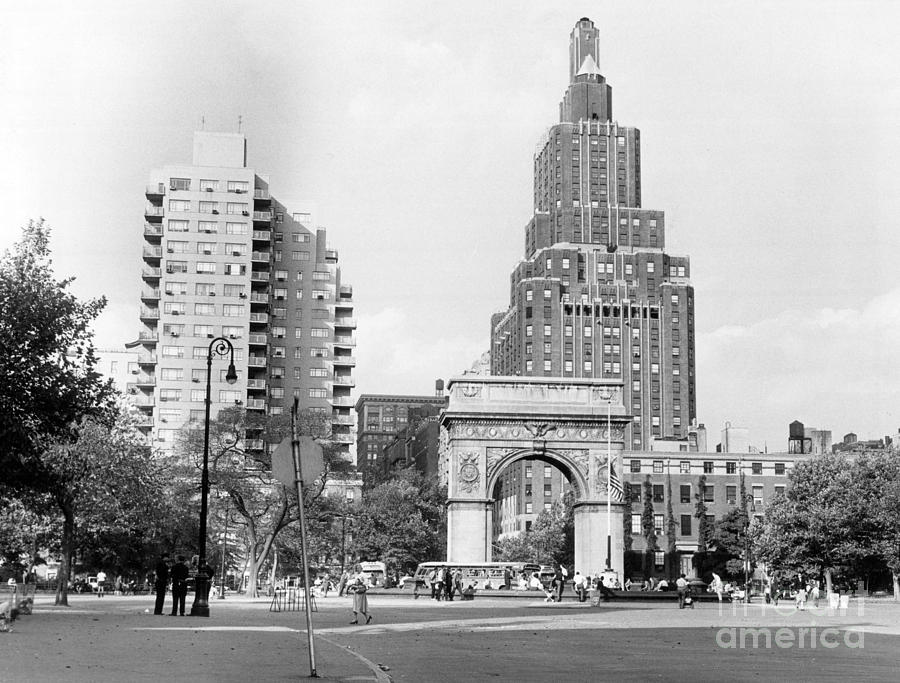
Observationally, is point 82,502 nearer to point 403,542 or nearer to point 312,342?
point 403,542

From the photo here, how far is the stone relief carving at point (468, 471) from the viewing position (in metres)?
80.0

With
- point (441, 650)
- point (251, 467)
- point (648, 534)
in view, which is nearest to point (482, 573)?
point (251, 467)

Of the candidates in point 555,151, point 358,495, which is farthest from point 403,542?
point 555,151

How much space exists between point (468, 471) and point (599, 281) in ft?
307

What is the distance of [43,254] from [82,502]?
21.1 metres

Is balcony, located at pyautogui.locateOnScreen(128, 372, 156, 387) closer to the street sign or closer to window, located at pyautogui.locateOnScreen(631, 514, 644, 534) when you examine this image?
window, located at pyautogui.locateOnScreen(631, 514, 644, 534)

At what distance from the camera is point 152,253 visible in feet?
416

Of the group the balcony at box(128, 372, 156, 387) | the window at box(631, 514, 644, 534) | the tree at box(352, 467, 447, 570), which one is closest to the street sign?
the tree at box(352, 467, 447, 570)

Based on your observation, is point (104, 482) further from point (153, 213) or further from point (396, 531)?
point (153, 213)

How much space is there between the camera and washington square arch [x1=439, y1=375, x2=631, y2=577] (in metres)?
79.4

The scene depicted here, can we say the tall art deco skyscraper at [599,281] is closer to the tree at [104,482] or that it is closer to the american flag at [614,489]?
the american flag at [614,489]

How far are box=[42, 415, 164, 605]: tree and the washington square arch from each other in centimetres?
2172

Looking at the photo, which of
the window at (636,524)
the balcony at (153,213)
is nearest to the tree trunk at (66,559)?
the balcony at (153,213)

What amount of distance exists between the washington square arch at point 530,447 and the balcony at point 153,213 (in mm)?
56613
